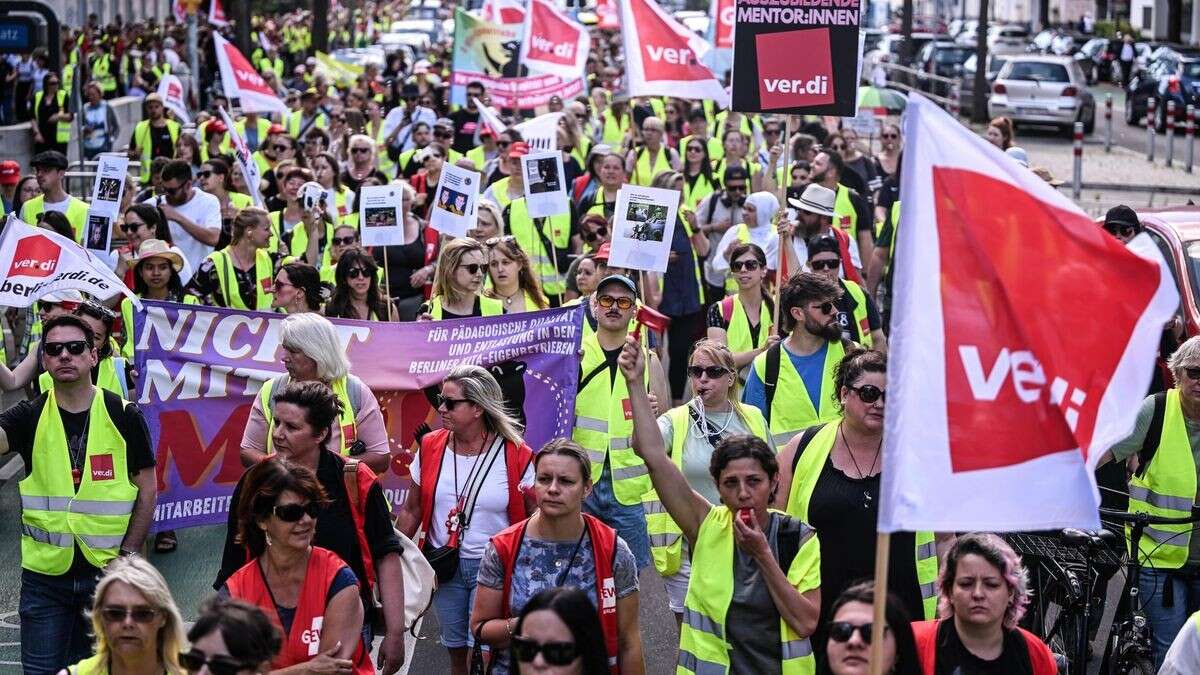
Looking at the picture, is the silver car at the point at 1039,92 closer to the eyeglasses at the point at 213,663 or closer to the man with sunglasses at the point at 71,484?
the man with sunglasses at the point at 71,484

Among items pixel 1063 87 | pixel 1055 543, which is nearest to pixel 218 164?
pixel 1055 543

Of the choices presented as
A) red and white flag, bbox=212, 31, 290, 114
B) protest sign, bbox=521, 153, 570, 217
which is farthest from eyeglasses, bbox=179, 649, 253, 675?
red and white flag, bbox=212, 31, 290, 114

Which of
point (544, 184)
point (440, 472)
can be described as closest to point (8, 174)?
point (544, 184)

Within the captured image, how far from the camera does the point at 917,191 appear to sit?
4789mm

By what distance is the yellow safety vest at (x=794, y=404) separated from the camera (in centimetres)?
824

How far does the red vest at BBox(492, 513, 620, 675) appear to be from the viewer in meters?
6.11

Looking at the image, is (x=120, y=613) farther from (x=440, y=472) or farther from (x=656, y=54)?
(x=656, y=54)

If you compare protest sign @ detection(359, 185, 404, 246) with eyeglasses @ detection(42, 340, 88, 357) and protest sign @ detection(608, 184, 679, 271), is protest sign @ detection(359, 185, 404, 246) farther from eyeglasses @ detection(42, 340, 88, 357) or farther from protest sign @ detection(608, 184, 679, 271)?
eyeglasses @ detection(42, 340, 88, 357)

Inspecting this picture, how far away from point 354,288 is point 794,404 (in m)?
2.65

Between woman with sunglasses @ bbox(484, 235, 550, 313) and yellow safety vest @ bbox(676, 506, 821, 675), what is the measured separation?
4.36 m

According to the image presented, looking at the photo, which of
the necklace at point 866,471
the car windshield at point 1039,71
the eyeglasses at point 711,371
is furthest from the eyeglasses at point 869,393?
the car windshield at point 1039,71

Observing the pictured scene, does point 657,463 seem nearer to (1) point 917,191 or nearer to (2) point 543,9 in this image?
(1) point 917,191

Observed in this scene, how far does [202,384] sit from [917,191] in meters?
4.84

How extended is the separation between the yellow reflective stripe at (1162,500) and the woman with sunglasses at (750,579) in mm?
2128
